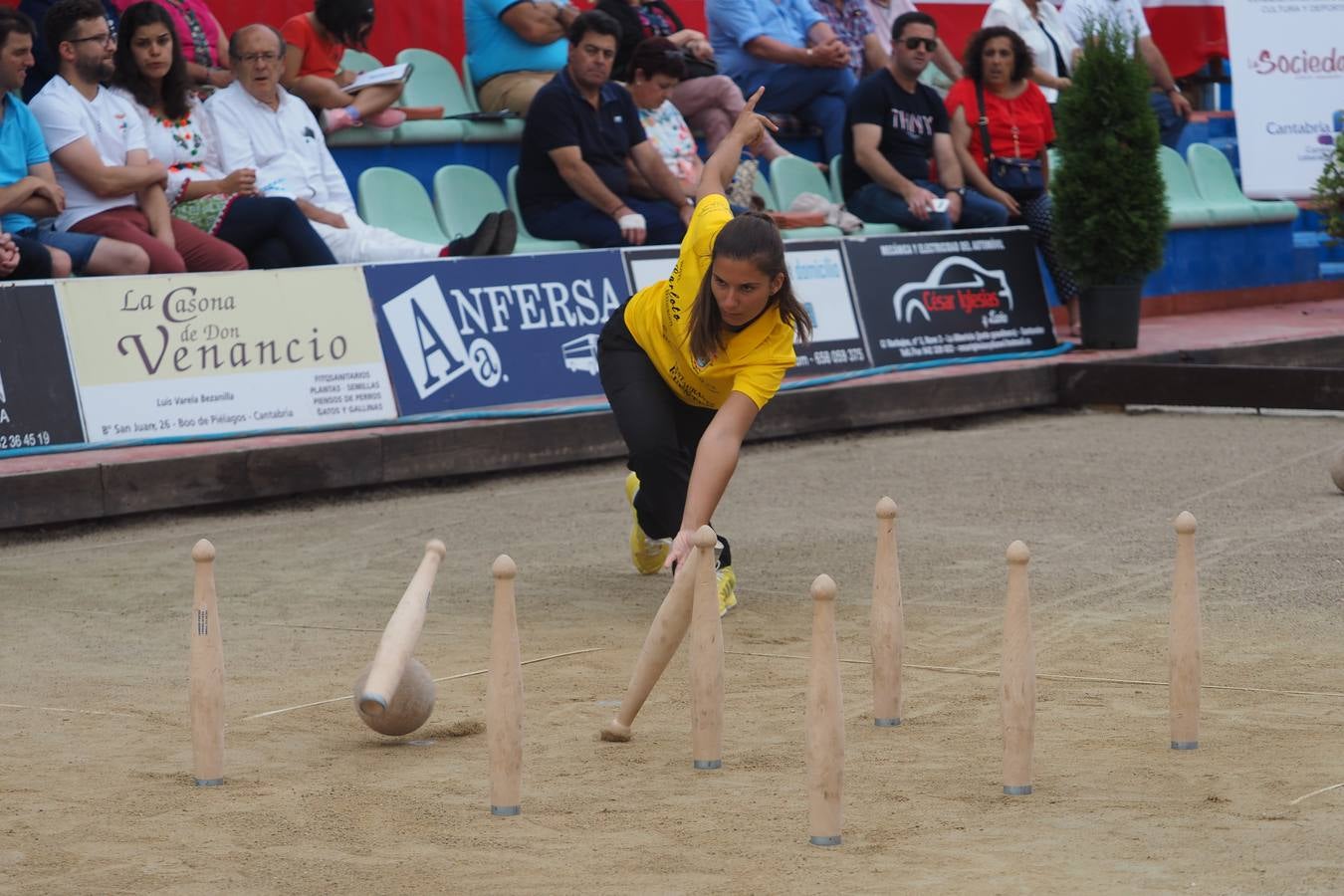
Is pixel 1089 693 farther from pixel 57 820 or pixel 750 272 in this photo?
pixel 57 820

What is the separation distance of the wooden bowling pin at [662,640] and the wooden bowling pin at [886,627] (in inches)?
22.1

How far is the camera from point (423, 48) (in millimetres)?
14211

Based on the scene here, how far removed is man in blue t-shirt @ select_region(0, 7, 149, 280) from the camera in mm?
9719

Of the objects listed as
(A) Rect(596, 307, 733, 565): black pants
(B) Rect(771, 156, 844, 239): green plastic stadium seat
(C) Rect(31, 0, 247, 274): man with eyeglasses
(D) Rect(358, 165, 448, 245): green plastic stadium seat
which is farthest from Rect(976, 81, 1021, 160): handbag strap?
(A) Rect(596, 307, 733, 565): black pants

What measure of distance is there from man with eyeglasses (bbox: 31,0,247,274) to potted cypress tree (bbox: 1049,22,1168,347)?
6.47 metres

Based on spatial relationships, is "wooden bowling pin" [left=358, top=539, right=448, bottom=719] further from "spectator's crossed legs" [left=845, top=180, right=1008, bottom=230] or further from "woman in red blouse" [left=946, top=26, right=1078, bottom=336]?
"woman in red blouse" [left=946, top=26, right=1078, bottom=336]

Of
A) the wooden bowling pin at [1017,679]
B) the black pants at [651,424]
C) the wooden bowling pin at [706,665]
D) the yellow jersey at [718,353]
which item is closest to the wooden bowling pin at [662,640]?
the wooden bowling pin at [706,665]

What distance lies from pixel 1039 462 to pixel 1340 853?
6929mm

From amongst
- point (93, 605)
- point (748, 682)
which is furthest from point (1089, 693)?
point (93, 605)

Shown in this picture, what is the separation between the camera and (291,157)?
11586mm

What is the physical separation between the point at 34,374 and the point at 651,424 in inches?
140

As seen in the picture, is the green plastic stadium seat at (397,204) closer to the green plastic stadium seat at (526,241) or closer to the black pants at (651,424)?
the green plastic stadium seat at (526,241)

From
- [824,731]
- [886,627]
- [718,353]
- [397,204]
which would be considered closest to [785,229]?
[397,204]

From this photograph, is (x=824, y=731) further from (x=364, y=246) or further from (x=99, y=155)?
(x=364, y=246)
